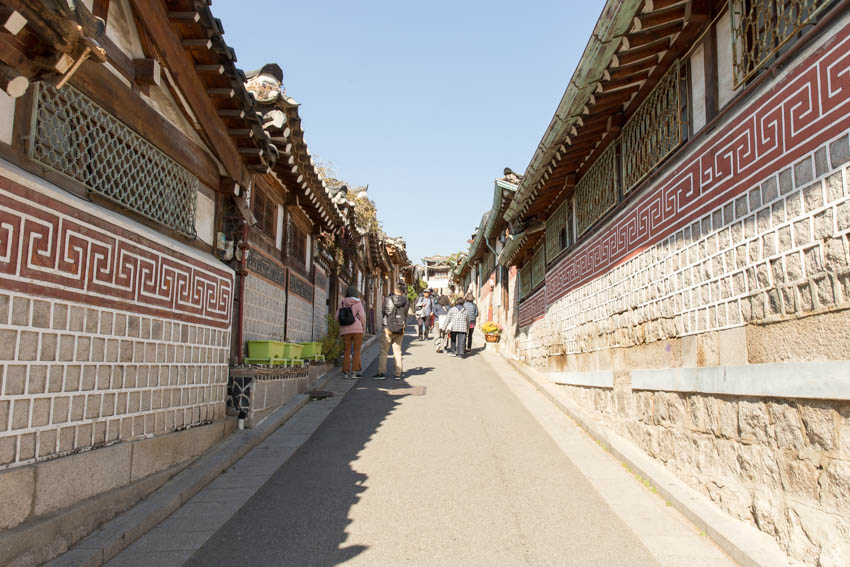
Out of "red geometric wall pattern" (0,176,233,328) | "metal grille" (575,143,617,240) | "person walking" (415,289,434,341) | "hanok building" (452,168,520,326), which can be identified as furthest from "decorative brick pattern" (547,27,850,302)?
"person walking" (415,289,434,341)

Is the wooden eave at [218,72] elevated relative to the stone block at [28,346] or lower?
elevated

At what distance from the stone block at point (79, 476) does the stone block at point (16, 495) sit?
0.25 ft

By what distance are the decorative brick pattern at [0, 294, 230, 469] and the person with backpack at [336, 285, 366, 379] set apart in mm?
5795

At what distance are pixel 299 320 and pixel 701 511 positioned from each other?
8898 mm

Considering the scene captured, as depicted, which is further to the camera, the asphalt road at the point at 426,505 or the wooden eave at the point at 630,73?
the wooden eave at the point at 630,73

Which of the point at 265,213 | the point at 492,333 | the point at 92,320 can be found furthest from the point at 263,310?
the point at 492,333

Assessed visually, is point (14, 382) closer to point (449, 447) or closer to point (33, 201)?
point (33, 201)

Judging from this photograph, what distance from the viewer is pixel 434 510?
5.29 metres

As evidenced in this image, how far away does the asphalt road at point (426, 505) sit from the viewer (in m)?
4.40

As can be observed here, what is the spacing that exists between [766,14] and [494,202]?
11811 millimetres

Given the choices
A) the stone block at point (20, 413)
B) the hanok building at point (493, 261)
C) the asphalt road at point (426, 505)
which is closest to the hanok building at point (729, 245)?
the asphalt road at point (426, 505)

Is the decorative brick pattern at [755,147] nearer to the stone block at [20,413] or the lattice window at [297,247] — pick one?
the stone block at [20,413]

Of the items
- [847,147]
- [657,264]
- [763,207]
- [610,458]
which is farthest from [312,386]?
A: [847,147]

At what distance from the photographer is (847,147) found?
135 inches
